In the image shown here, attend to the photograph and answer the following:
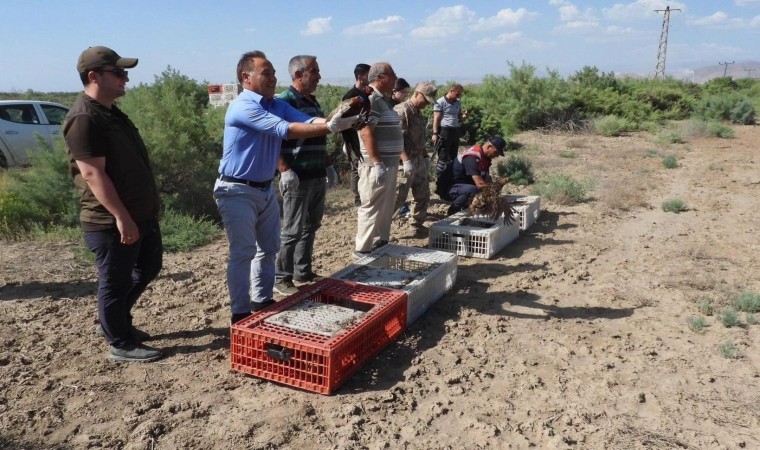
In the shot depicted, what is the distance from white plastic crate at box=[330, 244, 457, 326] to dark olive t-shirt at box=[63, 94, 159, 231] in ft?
4.88

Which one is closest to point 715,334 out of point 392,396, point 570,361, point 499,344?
point 570,361

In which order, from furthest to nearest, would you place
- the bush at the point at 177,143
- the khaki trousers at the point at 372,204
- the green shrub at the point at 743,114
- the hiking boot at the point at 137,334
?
the green shrub at the point at 743,114 < the bush at the point at 177,143 < the khaki trousers at the point at 372,204 < the hiking boot at the point at 137,334

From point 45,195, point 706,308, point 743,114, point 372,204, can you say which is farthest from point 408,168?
point 743,114

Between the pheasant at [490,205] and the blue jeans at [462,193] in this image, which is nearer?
the pheasant at [490,205]

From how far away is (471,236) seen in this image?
19.1 feet

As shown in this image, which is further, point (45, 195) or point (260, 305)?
point (45, 195)

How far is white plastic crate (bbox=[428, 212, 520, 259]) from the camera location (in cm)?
579

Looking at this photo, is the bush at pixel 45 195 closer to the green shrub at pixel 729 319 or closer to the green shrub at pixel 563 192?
the green shrub at pixel 563 192

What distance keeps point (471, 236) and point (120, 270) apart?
348 centimetres

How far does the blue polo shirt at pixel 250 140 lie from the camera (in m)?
3.39

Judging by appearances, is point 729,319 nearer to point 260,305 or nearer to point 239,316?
point 260,305

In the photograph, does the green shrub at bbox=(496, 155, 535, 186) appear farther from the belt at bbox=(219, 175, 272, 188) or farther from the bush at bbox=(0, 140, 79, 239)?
the belt at bbox=(219, 175, 272, 188)

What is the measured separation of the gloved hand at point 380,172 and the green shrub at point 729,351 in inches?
111

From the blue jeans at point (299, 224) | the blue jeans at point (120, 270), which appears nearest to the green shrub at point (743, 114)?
the blue jeans at point (299, 224)
